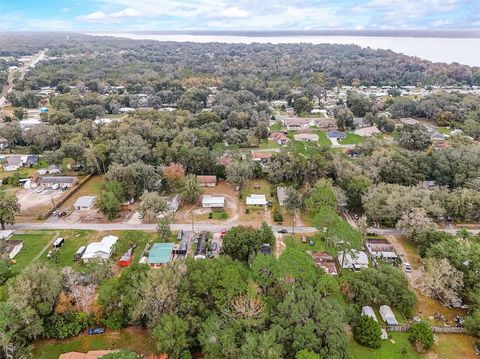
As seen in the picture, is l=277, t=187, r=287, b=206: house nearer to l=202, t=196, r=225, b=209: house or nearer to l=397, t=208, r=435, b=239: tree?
l=202, t=196, r=225, b=209: house

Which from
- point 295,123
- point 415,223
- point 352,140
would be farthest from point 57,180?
point 352,140

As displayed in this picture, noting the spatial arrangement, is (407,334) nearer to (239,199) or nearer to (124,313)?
(124,313)

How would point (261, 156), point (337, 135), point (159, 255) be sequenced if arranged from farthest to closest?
point (337, 135)
point (261, 156)
point (159, 255)

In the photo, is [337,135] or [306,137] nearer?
[306,137]

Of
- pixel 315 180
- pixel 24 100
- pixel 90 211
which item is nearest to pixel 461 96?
pixel 315 180

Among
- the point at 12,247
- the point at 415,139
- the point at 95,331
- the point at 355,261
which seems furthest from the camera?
the point at 415,139

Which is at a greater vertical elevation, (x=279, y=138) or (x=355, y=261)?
(x=355, y=261)

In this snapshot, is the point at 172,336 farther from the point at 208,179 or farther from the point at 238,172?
the point at 208,179
